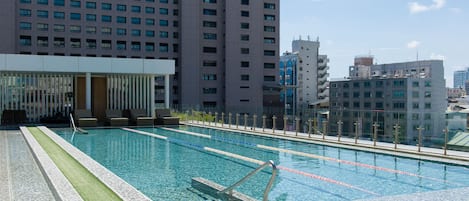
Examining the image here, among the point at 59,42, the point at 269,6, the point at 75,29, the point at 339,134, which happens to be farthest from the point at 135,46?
the point at 339,134

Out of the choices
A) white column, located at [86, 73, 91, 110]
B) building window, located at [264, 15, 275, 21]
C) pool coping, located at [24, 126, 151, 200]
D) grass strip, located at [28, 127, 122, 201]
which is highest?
building window, located at [264, 15, 275, 21]

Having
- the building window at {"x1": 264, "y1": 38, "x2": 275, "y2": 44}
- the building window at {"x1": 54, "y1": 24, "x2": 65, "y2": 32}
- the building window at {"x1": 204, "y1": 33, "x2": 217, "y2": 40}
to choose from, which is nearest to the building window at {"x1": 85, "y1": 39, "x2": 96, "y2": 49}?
the building window at {"x1": 54, "y1": 24, "x2": 65, "y2": 32}

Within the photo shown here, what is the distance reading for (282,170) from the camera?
33.1ft

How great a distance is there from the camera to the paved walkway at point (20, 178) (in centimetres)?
707

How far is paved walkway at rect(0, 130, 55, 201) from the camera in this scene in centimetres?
707

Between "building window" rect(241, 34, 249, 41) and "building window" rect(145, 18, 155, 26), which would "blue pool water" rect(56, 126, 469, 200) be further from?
"building window" rect(241, 34, 249, 41)

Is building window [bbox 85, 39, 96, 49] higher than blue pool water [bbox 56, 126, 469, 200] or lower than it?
higher

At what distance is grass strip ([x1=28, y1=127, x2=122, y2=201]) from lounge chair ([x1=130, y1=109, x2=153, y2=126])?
1034cm

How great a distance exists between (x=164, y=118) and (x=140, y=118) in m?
1.29

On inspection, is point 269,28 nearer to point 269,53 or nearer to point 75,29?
point 269,53

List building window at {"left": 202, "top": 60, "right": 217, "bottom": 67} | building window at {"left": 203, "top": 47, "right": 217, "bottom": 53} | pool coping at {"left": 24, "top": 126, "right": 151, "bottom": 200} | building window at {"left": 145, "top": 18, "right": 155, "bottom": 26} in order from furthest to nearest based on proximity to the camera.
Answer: building window at {"left": 203, "top": 47, "right": 217, "bottom": 53}
building window at {"left": 202, "top": 60, "right": 217, "bottom": 67}
building window at {"left": 145, "top": 18, "right": 155, "bottom": 26}
pool coping at {"left": 24, "top": 126, "right": 151, "bottom": 200}

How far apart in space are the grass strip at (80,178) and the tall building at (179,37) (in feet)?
138

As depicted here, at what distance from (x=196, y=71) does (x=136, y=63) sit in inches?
1538

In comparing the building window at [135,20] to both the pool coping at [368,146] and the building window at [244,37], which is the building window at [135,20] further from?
the pool coping at [368,146]
